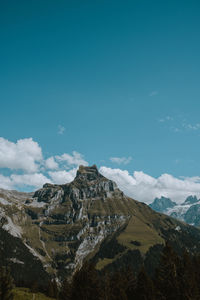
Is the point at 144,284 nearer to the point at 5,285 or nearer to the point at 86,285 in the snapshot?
the point at 86,285

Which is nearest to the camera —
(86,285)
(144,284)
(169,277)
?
(169,277)

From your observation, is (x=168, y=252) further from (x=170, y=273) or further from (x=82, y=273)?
(x=82, y=273)

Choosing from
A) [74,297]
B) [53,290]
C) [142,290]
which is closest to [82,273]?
[74,297]

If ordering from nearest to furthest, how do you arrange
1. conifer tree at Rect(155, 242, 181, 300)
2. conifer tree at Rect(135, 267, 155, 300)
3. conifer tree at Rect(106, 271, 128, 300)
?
conifer tree at Rect(155, 242, 181, 300), conifer tree at Rect(106, 271, 128, 300), conifer tree at Rect(135, 267, 155, 300)

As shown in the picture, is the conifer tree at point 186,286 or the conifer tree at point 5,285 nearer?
the conifer tree at point 5,285

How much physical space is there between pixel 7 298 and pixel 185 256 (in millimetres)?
39578

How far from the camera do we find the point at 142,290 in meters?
54.5

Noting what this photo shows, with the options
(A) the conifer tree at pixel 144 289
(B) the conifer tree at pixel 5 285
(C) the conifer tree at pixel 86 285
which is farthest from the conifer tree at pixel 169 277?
(B) the conifer tree at pixel 5 285

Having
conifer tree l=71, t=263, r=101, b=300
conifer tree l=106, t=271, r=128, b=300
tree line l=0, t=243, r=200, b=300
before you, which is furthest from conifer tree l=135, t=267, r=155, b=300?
conifer tree l=71, t=263, r=101, b=300

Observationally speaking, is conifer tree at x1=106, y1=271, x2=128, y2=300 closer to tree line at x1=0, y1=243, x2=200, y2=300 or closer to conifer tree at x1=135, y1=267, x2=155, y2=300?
tree line at x1=0, y1=243, x2=200, y2=300

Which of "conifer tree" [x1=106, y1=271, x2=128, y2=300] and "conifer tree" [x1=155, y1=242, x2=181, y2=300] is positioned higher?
"conifer tree" [x1=155, y1=242, x2=181, y2=300]

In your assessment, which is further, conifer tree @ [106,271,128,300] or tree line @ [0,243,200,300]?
conifer tree @ [106,271,128,300]

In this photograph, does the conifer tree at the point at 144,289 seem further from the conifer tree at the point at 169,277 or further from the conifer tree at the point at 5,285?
the conifer tree at the point at 5,285

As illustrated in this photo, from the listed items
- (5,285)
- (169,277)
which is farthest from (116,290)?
(5,285)
